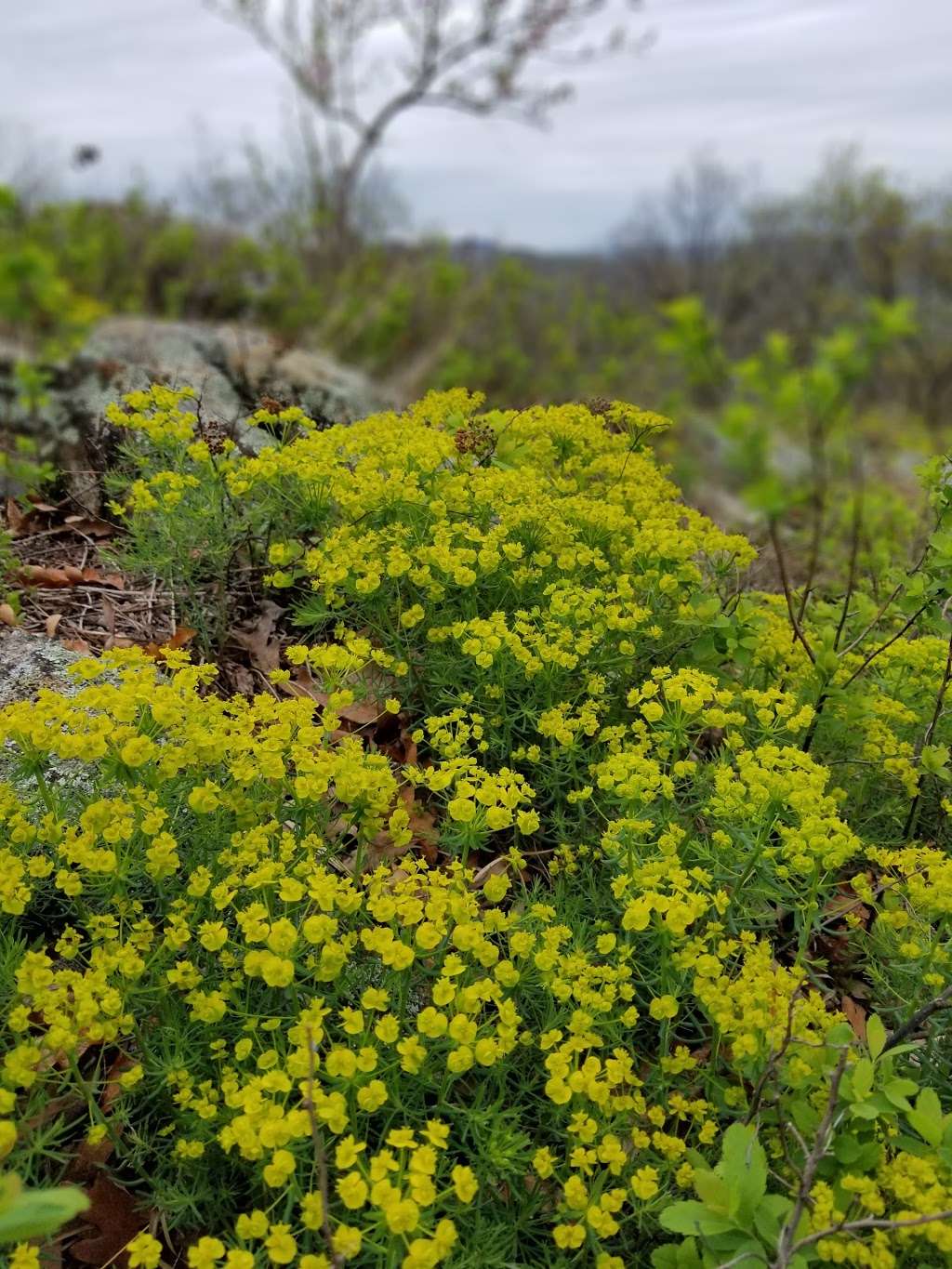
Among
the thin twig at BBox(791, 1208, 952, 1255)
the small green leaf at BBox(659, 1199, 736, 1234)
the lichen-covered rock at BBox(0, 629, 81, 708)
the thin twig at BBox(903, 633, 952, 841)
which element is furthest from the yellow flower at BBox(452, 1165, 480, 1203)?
the lichen-covered rock at BBox(0, 629, 81, 708)

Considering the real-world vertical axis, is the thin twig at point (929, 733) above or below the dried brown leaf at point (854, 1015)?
above

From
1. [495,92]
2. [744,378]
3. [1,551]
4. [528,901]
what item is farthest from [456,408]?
[495,92]

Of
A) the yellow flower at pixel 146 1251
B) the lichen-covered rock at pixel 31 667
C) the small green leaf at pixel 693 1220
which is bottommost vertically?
the small green leaf at pixel 693 1220

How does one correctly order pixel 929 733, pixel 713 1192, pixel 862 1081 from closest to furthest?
pixel 713 1192
pixel 862 1081
pixel 929 733

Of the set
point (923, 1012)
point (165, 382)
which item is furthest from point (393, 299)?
point (923, 1012)

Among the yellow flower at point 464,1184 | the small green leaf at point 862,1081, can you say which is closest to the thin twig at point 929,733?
the small green leaf at point 862,1081

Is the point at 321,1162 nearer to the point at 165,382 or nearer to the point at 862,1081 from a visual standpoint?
the point at 862,1081

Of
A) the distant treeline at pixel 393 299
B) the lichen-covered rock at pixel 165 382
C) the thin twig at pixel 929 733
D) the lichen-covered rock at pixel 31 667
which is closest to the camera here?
the thin twig at pixel 929 733

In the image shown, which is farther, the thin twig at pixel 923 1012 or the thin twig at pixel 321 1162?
the thin twig at pixel 923 1012

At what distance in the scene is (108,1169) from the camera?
79.7 inches

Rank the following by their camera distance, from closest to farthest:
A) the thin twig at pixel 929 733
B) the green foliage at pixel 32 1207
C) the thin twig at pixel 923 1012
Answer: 1. the green foliage at pixel 32 1207
2. the thin twig at pixel 923 1012
3. the thin twig at pixel 929 733

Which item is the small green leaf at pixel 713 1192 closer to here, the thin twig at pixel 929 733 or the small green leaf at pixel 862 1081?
the small green leaf at pixel 862 1081

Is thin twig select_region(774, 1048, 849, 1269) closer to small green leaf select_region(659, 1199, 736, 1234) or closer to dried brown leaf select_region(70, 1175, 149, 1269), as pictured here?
small green leaf select_region(659, 1199, 736, 1234)

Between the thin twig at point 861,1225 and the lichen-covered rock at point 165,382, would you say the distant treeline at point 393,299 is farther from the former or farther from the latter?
the thin twig at point 861,1225
